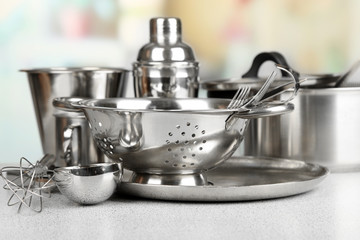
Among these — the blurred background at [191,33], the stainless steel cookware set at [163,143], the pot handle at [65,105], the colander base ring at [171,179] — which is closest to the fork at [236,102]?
the stainless steel cookware set at [163,143]

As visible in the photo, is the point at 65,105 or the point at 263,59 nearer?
the point at 65,105

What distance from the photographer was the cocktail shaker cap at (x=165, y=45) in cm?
143

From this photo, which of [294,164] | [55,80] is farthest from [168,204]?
[55,80]

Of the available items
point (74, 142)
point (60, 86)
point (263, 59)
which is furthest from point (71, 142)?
point (263, 59)

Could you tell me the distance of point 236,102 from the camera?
4.13ft

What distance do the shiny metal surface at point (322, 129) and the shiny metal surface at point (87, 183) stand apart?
0.41 m

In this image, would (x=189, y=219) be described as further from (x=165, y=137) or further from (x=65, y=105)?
(x=65, y=105)

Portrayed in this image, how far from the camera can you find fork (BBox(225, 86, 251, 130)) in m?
1.13

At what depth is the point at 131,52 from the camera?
1.76m

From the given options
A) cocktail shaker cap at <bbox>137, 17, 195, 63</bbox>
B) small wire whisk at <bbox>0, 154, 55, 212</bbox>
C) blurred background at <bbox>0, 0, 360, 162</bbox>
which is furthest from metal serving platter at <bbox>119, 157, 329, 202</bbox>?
blurred background at <bbox>0, 0, 360, 162</bbox>

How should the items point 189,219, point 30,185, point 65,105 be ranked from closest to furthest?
point 189,219
point 30,185
point 65,105

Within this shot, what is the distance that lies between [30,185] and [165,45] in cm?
44

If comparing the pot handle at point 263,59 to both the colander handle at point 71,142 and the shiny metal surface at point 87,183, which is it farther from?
the shiny metal surface at point 87,183

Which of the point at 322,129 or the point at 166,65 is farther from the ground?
the point at 166,65
